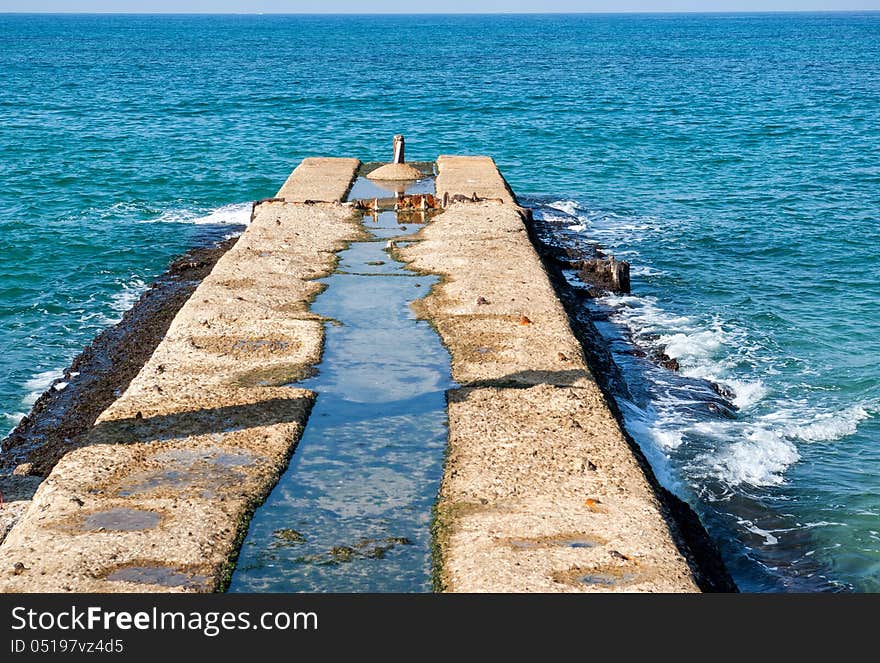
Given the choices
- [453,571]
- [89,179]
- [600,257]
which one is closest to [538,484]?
[453,571]

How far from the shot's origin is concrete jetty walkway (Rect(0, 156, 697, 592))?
37.8ft

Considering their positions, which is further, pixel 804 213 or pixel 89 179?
pixel 89 179

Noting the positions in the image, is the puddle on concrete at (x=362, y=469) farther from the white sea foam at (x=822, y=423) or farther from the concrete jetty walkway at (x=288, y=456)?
the white sea foam at (x=822, y=423)

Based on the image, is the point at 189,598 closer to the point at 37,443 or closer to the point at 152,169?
the point at 37,443

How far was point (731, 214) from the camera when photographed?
36.0m

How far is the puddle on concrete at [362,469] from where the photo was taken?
1178 cm

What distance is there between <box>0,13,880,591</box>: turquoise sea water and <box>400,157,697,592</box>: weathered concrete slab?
6.83ft

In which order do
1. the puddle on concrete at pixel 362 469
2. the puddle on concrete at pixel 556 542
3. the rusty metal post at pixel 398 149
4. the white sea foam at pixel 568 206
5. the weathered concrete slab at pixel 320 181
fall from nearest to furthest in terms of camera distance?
the puddle on concrete at pixel 362 469
the puddle on concrete at pixel 556 542
the weathered concrete slab at pixel 320 181
the rusty metal post at pixel 398 149
the white sea foam at pixel 568 206

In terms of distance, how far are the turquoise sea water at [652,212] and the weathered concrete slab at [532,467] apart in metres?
2.08

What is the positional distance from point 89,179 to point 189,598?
34.3 metres

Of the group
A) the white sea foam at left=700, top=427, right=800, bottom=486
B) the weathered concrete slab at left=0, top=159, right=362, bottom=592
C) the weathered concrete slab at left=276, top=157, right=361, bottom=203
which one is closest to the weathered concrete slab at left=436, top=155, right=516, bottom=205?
the weathered concrete slab at left=276, top=157, right=361, bottom=203

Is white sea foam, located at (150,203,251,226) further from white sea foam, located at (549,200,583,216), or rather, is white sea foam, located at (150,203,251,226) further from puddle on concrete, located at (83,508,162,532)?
puddle on concrete, located at (83,508,162,532)

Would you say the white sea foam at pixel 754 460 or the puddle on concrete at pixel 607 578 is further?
the white sea foam at pixel 754 460

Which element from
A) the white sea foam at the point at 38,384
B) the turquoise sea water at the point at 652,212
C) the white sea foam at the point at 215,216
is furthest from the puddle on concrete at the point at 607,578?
the white sea foam at the point at 215,216
